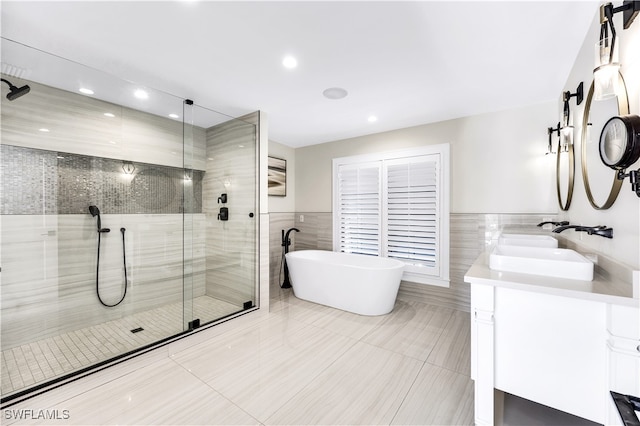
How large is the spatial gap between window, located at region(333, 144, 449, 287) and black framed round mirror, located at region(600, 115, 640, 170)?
2116mm

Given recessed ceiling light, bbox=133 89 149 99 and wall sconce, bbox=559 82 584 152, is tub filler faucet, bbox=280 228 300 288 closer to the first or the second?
recessed ceiling light, bbox=133 89 149 99

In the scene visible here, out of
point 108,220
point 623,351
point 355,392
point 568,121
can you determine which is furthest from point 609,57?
point 108,220

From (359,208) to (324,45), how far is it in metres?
2.53

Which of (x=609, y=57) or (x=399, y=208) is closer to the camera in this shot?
(x=609, y=57)

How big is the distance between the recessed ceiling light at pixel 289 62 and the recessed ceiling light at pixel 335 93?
51cm

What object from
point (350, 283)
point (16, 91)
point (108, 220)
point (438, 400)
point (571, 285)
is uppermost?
point (16, 91)

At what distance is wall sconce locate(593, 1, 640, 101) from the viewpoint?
1074 mm

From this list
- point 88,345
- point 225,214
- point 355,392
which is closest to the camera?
point 355,392

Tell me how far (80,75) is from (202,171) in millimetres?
1319

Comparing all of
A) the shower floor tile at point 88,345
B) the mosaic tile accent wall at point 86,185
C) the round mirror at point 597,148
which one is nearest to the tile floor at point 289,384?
the shower floor tile at point 88,345

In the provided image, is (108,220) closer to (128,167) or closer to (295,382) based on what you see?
(128,167)

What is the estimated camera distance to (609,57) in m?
1.10

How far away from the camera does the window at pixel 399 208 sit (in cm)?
336

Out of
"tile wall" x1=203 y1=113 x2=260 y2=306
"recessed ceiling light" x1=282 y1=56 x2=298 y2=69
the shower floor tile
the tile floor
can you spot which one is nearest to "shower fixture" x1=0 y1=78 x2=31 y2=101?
"tile wall" x1=203 y1=113 x2=260 y2=306
